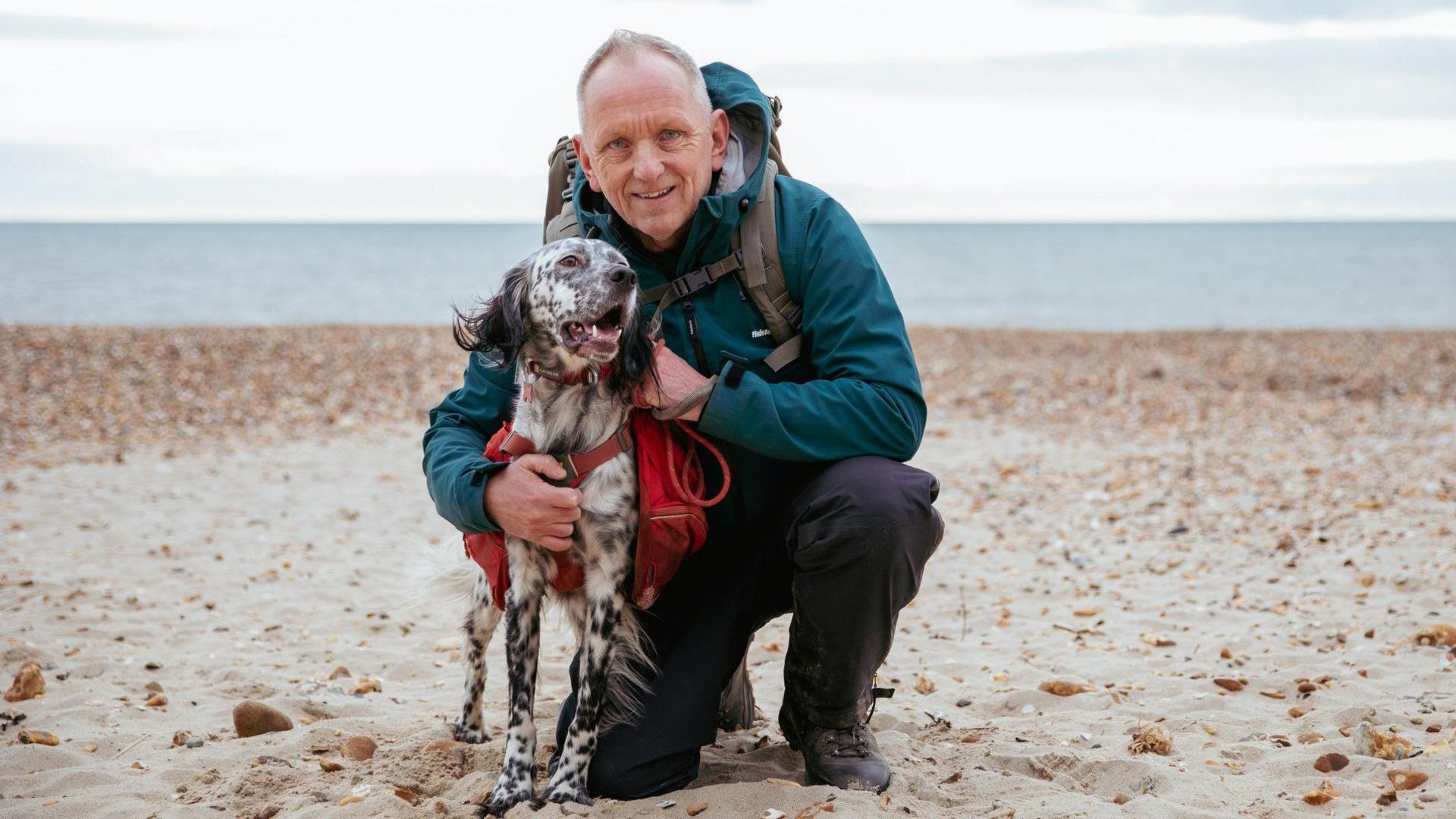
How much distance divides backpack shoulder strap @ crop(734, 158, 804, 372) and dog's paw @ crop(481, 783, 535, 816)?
1386 millimetres

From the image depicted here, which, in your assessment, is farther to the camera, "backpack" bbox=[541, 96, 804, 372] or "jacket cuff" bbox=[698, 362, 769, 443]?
"backpack" bbox=[541, 96, 804, 372]

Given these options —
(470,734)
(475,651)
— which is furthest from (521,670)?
(470,734)

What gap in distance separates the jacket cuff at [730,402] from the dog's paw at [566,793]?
1.07 m

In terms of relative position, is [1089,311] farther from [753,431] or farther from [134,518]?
[753,431]

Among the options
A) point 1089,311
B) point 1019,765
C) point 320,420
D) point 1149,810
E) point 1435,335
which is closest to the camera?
point 1149,810

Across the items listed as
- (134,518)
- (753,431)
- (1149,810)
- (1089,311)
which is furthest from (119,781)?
(1089,311)

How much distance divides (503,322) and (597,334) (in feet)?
1.13

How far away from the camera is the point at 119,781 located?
3.34 metres

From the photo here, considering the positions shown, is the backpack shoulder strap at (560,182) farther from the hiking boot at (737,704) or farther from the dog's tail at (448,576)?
the hiking boot at (737,704)

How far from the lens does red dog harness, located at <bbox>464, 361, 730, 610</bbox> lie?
10.3 ft

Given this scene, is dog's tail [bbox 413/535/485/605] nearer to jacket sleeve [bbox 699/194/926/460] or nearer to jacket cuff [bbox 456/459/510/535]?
jacket cuff [bbox 456/459/510/535]

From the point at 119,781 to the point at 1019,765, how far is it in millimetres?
2657

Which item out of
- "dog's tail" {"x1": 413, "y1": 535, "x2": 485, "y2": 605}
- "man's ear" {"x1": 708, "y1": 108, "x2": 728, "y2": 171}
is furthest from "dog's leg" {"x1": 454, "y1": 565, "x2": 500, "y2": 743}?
"man's ear" {"x1": 708, "y1": 108, "x2": 728, "y2": 171}

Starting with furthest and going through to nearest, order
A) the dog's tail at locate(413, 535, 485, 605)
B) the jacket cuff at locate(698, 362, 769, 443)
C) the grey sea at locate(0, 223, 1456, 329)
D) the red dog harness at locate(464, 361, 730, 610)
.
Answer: the grey sea at locate(0, 223, 1456, 329), the dog's tail at locate(413, 535, 485, 605), the red dog harness at locate(464, 361, 730, 610), the jacket cuff at locate(698, 362, 769, 443)
